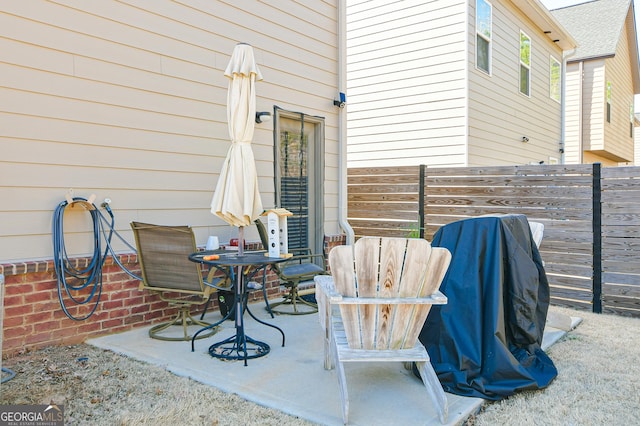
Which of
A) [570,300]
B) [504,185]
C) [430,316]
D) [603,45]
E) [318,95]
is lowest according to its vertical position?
[570,300]

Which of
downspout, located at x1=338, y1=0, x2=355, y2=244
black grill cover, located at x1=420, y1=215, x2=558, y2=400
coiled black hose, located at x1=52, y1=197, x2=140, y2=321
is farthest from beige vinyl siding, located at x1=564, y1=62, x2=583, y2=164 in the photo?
coiled black hose, located at x1=52, y1=197, x2=140, y2=321

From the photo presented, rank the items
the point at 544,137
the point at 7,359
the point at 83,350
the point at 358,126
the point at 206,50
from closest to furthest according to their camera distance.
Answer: the point at 7,359
the point at 83,350
the point at 206,50
the point at 358,126
the point at 544,137

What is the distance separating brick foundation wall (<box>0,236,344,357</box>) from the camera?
351cm

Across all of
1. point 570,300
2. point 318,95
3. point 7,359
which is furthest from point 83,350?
point 570,300

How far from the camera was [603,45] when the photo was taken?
47.1ft

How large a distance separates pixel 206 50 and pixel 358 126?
4767mm

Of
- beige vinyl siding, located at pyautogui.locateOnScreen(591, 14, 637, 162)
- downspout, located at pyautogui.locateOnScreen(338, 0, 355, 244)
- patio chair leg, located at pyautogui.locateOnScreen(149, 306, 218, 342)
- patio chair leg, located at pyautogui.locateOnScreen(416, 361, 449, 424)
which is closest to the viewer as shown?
patio chair leg, located at pyautogui.locateOnScreen(416, 361, 449, 424)

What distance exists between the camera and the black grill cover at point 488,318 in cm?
302

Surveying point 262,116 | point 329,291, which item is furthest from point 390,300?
point 262,116

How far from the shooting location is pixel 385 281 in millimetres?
2729

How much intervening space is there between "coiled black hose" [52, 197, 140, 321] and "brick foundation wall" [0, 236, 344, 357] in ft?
0.14

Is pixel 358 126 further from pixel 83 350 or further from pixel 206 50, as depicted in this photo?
pixel 83 350

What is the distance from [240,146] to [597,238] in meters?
4.09

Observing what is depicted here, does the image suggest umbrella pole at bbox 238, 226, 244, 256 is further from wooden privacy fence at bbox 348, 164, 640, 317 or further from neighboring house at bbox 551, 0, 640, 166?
neighboring house at bbox 551, 0, 640, 166
